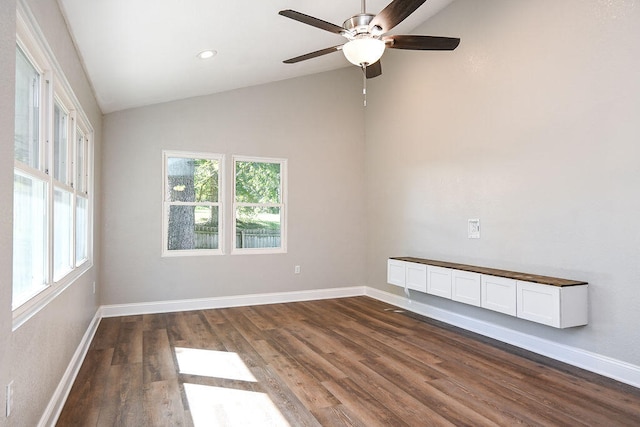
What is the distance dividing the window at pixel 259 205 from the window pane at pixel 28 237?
10.8 ft

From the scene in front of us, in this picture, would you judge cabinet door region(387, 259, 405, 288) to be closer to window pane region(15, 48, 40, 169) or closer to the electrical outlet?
window pane region(15, 48, 40, 169)

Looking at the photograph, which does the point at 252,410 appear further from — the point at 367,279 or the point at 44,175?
the point at 367,279

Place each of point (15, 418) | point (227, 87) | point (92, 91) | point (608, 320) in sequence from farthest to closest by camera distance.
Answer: point (227, 87), point (92, 91), point (608, 320), point (15, 418)

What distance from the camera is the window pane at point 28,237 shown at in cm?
195

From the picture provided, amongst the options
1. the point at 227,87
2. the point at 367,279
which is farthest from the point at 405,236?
the point at 227,87

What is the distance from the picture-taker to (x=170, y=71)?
4273 mm

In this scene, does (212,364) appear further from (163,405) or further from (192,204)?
(192,204)

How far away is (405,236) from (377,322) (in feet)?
4.28

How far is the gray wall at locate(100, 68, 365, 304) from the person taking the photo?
510 cm

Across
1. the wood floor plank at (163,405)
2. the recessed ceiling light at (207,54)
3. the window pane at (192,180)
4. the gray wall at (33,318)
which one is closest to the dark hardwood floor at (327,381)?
the wood floor plank at (163,405)

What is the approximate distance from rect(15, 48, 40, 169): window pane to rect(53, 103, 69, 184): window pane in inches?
19.4

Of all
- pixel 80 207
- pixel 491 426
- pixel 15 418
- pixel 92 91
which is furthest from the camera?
pixel 92 91

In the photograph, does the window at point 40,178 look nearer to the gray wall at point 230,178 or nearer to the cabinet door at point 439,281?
the gray wall at point 230,178

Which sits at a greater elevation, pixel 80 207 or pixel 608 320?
pixel 80 207
